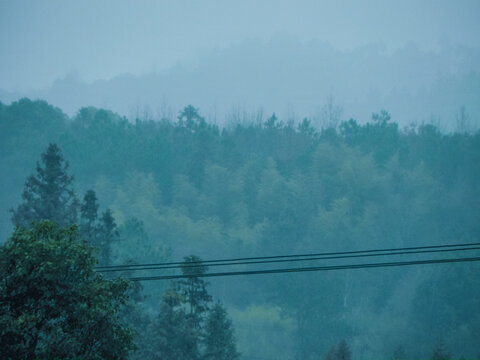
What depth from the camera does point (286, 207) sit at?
205 feet

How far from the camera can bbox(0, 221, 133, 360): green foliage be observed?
8.47m

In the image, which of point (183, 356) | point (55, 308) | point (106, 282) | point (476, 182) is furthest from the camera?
point (476, 182)

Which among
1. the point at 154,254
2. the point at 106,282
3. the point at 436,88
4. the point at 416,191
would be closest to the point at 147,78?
the point at 436,88

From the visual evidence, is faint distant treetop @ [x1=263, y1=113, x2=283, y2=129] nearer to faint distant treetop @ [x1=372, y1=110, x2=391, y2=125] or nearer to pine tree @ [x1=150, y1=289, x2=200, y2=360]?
faint distant treetop @ [x1=372, y1=110, x2=391, y2=125]

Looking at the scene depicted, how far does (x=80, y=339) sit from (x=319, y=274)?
1622 inches

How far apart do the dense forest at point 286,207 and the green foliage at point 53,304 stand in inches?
770

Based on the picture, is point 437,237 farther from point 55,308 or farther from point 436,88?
point 436,88

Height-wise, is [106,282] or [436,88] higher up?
[436,88]

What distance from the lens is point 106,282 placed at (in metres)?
9.62

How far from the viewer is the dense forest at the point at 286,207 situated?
45.6 m

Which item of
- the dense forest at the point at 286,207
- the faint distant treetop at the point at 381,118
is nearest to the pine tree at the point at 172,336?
the dense forest at the point at 286,207

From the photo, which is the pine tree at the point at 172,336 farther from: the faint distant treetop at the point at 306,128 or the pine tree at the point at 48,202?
the faint distant treetop at the point at 306,128

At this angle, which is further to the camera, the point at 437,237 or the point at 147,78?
the point at 147,78

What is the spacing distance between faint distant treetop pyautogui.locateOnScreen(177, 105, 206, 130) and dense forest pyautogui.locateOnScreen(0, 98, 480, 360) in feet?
0.64
